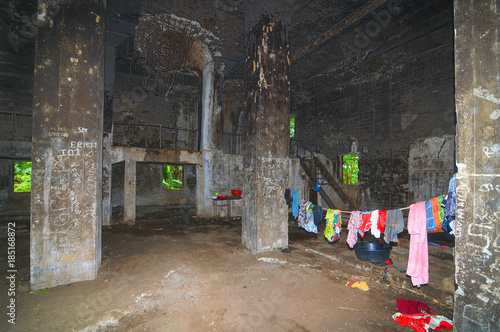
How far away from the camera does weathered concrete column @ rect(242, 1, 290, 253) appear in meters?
5.52

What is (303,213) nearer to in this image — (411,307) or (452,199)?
(411,307)

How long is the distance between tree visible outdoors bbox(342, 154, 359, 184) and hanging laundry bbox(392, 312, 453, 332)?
28.8 ft

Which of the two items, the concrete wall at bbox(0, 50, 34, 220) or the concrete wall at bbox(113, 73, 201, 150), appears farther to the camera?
the concrete wall at bbox(113, 73, 201, 150)

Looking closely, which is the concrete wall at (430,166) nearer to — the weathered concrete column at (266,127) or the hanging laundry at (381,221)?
the hanging laundry at (381,221)

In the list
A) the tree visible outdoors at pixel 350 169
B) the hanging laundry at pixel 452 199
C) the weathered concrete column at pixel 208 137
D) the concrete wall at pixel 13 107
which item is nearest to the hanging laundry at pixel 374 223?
the hanging laundry at pixel 452 199

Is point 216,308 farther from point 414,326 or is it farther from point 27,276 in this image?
point 27,276

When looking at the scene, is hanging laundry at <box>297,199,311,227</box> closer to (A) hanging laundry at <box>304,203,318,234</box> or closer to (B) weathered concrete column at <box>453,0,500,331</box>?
(A) hanging laundry at <box>304,203,318,234</box>

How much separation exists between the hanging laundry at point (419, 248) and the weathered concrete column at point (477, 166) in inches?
30.5

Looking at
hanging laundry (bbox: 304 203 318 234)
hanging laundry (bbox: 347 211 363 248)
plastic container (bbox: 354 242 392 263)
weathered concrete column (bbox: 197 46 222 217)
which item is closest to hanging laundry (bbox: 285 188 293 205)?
hanging laundry (bbox: 304 203 318 234)

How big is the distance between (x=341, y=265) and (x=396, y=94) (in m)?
7.79

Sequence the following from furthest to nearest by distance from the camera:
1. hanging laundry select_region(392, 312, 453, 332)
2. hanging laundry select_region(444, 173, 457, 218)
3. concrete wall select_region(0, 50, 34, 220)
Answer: concrete wall select_region(0, 50, 34, 220) → hanging laundry select_region(392, 312, 453, 332) → hanging laundry select_region(444, 173, 457, 218)

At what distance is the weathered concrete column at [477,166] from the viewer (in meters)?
2.25

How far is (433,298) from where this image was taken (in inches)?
149

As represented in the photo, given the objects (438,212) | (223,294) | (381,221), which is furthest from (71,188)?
(438,212)
